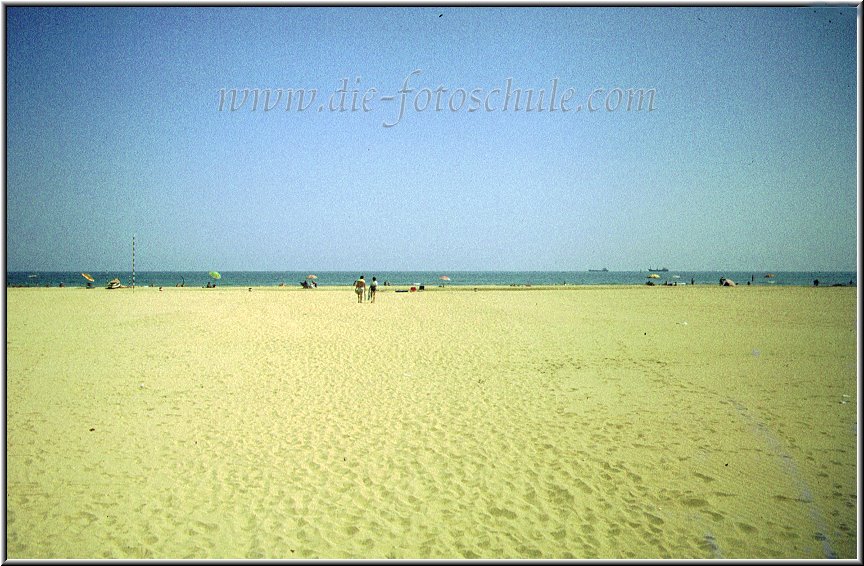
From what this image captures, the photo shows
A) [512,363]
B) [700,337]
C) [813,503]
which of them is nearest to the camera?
Answer: [813,503]

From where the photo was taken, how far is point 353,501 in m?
5.02

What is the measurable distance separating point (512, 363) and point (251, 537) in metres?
8.45

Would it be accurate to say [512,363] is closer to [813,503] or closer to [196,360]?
[813,503]

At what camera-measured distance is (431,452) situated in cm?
630

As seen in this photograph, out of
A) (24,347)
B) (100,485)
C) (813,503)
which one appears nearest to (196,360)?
(24,347)

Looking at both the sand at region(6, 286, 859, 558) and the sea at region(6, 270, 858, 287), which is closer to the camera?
the sand at region(6, 286, 859, 558)

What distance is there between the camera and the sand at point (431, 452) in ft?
14.5

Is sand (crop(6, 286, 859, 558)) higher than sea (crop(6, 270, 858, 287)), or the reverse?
sea (crop(6, 270, 858, 287))

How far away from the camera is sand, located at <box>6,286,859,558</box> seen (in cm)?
442

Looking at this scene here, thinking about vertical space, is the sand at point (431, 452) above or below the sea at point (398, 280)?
below

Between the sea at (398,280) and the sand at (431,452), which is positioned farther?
the sea at (398,280)

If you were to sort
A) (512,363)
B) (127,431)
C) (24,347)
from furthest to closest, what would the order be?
1. (24,347)
2. (512,363)
3. (127,431)

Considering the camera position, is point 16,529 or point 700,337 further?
point 700,337

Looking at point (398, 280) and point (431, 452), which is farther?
point (398, 280)
